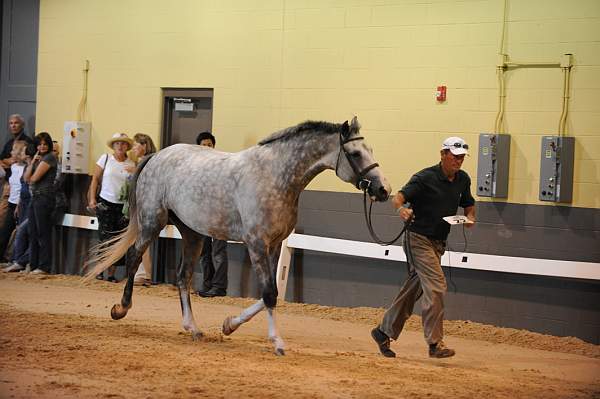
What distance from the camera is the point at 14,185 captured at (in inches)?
532

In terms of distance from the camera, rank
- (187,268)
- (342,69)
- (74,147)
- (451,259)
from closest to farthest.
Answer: (187,268), (451,259), (342,69), (74,147)

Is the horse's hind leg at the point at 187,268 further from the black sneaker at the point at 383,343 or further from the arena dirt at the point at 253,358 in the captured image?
→ the black sneaker at the point at 383,343

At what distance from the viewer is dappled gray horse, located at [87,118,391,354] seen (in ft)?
24.6

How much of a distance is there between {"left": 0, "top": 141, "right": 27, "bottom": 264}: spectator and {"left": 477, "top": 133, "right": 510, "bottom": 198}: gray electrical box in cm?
703

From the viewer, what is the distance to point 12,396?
17.9 ft

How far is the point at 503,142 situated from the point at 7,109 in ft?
27.5

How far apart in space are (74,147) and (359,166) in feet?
22.2

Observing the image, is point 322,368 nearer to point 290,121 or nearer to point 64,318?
point 64,318

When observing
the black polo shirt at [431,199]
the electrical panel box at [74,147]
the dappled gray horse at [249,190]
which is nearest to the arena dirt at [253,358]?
the dappled gray horse at [249,190]

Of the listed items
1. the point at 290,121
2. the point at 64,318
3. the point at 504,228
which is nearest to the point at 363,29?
the point at 290,121

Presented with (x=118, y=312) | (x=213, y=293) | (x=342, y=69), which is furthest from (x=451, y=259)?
(x=118, y=312)

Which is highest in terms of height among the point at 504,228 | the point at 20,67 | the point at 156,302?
the point at 20,67

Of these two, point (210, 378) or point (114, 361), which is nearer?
point (210, 378)

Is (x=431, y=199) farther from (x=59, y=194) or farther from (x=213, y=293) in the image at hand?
(x=59, y=194)
